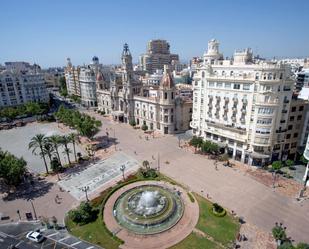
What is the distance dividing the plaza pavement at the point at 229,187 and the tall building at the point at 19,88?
→ 297ft

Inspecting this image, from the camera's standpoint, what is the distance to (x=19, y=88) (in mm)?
137500

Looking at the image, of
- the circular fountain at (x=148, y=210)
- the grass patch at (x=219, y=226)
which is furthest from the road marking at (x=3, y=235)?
the grass patch at (x=219, y=226)

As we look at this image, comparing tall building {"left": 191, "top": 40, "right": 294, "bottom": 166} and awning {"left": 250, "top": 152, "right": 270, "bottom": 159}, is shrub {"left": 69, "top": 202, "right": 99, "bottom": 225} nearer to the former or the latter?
tall building {"left": 191, "top": 40, "right": 294, "bottom": 166}

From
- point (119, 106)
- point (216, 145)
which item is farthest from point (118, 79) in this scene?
point (216, 145)

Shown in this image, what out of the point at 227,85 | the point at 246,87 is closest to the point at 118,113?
the point at 227,85

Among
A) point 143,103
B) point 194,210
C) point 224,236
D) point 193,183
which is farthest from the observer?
point 143,103

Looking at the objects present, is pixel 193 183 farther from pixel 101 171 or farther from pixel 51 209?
pixel 51 209

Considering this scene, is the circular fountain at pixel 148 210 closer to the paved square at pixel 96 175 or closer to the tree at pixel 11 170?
the paved square at pixel 96 175

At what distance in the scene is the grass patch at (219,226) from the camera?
4166 centimetres

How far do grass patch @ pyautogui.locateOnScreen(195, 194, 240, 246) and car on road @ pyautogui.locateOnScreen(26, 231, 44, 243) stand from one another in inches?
1244

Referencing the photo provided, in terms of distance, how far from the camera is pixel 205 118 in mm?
79312

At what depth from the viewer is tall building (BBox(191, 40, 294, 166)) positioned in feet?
199

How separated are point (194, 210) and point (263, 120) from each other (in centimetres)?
3372

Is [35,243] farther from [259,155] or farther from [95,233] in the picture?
[259,155]
